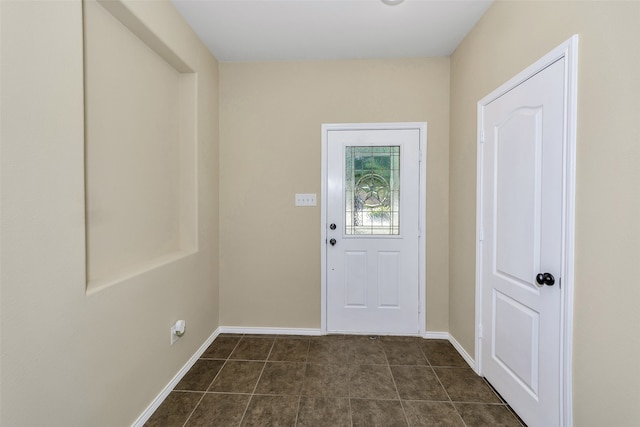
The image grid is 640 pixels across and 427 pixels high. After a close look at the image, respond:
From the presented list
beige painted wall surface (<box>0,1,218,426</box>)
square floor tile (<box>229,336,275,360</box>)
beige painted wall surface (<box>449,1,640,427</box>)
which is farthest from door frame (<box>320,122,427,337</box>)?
beige painted wall surface (<box>0,1,218,426</box>)

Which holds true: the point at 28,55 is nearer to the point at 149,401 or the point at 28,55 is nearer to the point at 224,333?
the point at 149,401

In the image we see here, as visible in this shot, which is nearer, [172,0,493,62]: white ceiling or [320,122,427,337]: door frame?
[172,0,493,62]: white ceiling

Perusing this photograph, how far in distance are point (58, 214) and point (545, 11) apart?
2481 millimetres

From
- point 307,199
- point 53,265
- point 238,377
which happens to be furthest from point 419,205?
point 53,265

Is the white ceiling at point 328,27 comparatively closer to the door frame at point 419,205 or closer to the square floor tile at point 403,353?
the door frame at point 419,205

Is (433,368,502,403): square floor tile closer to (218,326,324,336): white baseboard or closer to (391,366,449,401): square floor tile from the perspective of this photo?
(391,366,449,401): square floor tile

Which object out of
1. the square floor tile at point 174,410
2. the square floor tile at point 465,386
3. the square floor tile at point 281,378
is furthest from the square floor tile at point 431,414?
the square floor tile at point 174,410

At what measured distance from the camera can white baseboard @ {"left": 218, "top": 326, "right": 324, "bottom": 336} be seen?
9.25 ft

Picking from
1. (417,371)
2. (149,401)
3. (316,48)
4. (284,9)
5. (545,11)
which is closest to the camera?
(545,11)

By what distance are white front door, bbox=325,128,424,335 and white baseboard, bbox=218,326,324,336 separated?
0.29m

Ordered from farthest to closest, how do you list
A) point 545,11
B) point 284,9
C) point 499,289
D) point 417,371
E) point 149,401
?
point 417,371
point 284,9
point 499,289
point 149,401
point 545,11

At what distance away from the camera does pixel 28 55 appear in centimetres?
103

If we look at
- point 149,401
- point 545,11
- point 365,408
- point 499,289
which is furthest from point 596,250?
point 149,401

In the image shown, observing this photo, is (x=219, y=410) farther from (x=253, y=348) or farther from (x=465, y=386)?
(x=465, y=386)
